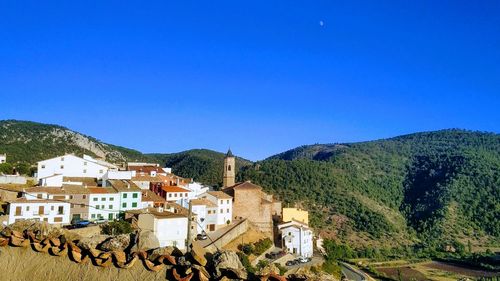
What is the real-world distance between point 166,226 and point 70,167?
15.0 metres

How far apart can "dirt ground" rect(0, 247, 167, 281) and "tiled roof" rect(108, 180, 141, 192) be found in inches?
1226

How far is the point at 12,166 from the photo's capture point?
45.5 m

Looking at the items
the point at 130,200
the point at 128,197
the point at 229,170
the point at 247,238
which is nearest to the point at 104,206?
the point at 128,197

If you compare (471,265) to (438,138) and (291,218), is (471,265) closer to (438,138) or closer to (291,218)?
(291,218)

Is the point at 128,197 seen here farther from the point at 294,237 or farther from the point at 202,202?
the point at 294,237

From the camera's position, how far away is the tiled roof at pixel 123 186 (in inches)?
1522

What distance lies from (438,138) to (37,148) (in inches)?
6406

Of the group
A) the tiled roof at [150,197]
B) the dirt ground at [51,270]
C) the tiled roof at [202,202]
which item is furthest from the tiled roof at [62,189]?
the dirt ground at [51,270]

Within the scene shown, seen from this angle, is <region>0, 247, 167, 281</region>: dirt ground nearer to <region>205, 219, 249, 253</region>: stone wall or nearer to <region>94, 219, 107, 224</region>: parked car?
<region>94, 219, 107, 224</region>: parked car

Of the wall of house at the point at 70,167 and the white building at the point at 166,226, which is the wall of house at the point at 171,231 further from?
the wall of house at the point at 70,167

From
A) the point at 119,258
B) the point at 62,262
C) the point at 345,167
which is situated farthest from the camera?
the point at 345,167

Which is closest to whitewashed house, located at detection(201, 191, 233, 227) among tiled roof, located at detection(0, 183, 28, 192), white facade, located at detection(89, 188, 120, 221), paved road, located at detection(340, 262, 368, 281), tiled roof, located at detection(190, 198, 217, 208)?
tiled roof, located at detection(190, 198, 217, 208)

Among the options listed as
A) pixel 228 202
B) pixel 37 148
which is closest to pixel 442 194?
pixel 228 202

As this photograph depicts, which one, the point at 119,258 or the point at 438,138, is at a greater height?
the point at 438,138
